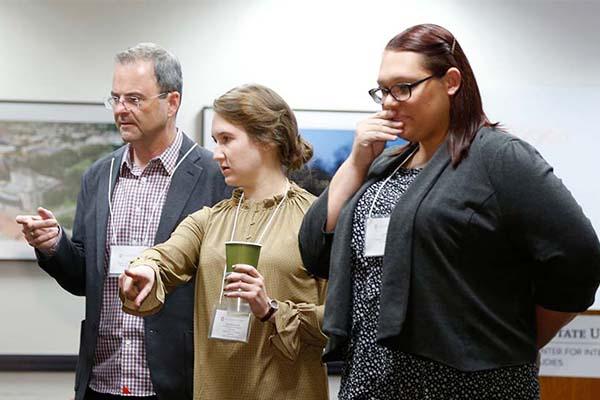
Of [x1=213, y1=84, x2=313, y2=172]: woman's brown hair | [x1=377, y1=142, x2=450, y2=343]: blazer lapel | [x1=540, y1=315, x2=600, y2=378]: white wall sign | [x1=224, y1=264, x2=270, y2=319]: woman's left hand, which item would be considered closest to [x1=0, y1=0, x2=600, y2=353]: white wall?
[x1=540, y1=315, x2=600, y2=378]: white wall sign

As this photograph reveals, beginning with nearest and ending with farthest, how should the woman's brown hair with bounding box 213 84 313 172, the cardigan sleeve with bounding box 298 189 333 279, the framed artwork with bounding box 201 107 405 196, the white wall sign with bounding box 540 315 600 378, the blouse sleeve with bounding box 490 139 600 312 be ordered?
the blouse sleeve with bounding box 490 139 600 312, the cardigan sleeve with bounding box 298 189 333 279, the woman's brown hair with bounding box 213 84 313 172, the white wall sign with bounding box 540 315 600 378, the framed artwork with bounding box 201 107 405 196

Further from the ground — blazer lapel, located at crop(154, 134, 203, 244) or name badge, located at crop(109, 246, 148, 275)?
blazer lapel, located at crop(154, 134, 203, 244)

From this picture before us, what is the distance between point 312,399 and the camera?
2.18 meters

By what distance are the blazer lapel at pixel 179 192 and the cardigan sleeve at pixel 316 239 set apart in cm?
71

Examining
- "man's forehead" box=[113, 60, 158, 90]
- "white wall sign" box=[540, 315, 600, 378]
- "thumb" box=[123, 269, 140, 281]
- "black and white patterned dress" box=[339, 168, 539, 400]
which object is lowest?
"white wall sign" box=[540, 315, 600, 378]

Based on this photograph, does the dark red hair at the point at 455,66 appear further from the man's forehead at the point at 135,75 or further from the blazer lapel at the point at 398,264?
the man's forehead at the point at 135,75

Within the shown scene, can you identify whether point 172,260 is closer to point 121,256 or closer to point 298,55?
point 121,256

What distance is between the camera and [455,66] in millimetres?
1732

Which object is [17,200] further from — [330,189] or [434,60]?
[434,60]

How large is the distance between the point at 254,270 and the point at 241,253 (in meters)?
0.05

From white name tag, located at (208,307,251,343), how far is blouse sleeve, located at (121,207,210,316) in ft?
0.60

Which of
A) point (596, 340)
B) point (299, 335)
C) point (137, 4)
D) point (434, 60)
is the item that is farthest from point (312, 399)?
point (137, 4)

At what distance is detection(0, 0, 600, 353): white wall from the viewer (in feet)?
13.8

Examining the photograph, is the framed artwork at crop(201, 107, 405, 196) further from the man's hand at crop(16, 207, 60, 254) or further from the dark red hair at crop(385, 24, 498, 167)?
the dark red hair at crop(385, 24, 498, 167)
